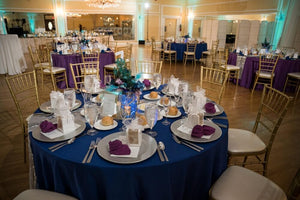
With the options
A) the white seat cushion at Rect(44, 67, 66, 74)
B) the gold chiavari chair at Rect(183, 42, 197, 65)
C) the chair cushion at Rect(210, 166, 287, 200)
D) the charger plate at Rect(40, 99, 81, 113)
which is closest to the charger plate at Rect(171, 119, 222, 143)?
the chair cushion at Rect(210, 166, 287, 200)

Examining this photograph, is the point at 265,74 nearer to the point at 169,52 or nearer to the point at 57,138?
the point at 169,52

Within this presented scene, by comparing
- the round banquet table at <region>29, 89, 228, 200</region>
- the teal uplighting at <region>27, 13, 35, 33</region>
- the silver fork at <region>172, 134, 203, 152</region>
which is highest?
the teal uplighting at <region>27, 13, 35, 33</region>

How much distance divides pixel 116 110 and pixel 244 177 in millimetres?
1158

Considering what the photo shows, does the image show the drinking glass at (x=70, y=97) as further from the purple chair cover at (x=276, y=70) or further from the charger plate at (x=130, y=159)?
the purple chair cover at (x=276, y=70)

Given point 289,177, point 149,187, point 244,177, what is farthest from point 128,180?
point 289,177

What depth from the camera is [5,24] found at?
12.4 metres

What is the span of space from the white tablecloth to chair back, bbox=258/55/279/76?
7.12 metres

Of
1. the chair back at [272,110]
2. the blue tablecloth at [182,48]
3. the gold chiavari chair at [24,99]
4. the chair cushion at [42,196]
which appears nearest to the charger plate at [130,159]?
the chair cushion at [42,196]

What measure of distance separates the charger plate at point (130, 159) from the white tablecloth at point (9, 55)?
662 centimetres

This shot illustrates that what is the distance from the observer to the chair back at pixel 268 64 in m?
4.92

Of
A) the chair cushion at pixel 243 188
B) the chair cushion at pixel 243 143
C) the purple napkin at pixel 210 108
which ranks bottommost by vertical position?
the chair cushion at pixel 243 188

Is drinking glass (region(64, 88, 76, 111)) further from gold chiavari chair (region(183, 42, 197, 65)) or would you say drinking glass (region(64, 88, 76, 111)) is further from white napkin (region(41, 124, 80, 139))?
gold chiavari chair (region(183, 42, 197, 65))

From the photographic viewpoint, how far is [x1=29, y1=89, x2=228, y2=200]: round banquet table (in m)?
1.24

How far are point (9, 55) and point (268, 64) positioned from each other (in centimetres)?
748
